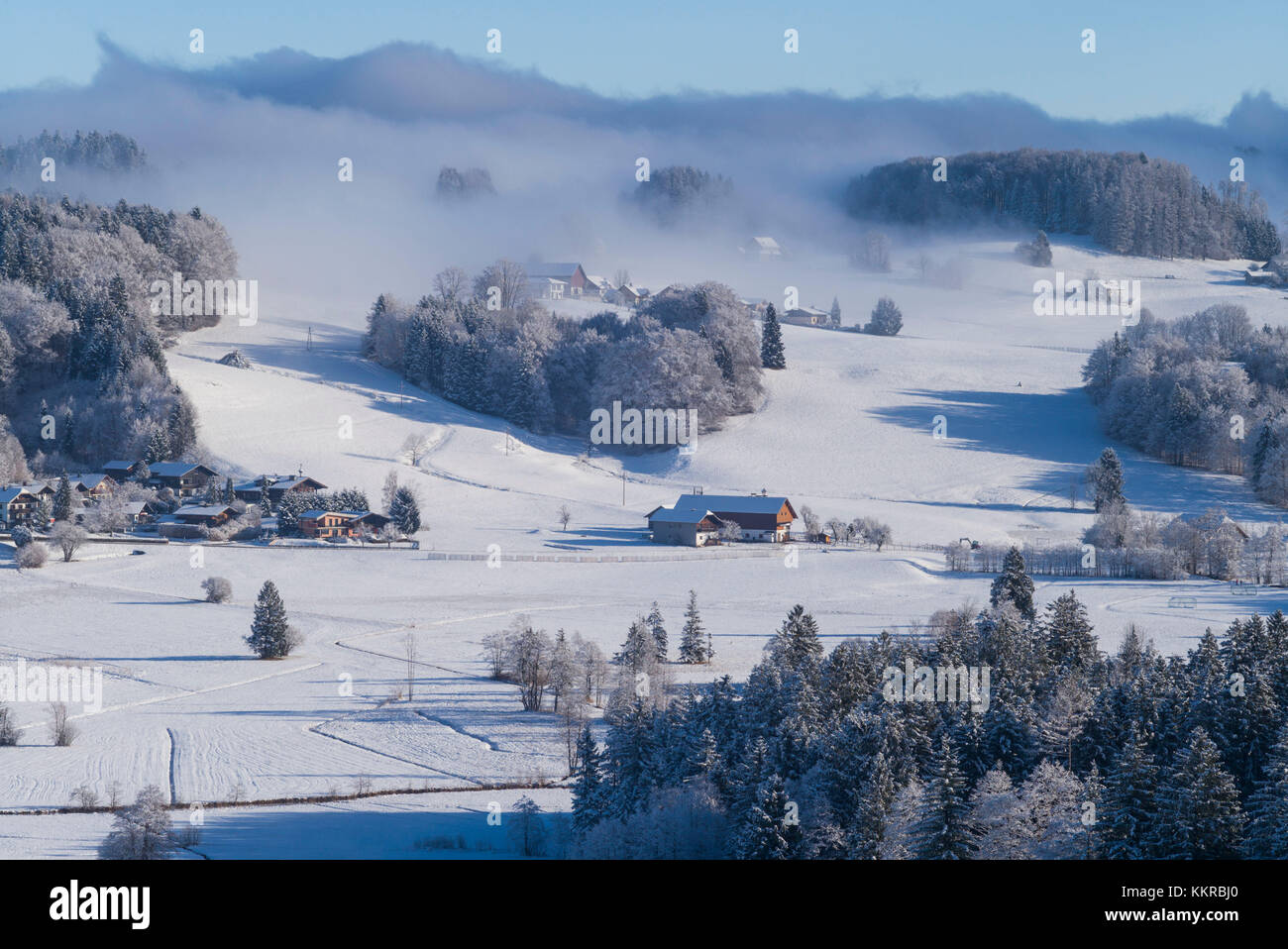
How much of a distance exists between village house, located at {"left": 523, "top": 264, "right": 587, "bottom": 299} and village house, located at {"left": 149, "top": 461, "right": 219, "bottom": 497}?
67746mm

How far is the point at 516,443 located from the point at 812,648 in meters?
52.5

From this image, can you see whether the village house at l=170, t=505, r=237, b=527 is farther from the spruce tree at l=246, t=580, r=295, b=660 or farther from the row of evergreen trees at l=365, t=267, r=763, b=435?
the row of evergreen trees at l=365, t=267, r=763, b=435

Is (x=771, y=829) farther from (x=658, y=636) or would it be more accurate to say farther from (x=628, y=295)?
(x=628, y=295)

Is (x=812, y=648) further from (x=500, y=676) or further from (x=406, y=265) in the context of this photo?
(x=406, y=265)

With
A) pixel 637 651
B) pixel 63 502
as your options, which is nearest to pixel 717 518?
pixel 637 651

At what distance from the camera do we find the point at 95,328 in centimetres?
8181

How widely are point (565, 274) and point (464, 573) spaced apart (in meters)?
85.3

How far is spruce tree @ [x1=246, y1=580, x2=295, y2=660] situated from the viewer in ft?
139

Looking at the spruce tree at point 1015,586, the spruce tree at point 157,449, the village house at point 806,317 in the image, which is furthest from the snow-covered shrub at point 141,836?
the village house at point 806,317

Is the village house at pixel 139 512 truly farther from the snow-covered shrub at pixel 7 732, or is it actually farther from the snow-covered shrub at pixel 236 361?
the snow-covered shrub at pixel 7 732

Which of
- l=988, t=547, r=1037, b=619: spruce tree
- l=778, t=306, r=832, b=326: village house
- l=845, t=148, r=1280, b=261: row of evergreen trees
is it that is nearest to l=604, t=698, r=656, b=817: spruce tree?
l=988, t=547, r=1037, b=619: spruce tree

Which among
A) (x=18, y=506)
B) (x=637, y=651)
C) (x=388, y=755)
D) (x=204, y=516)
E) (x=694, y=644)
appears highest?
(x=18, y=506)

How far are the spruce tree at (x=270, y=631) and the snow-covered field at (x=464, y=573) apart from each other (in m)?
0.68

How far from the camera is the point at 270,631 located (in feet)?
139
